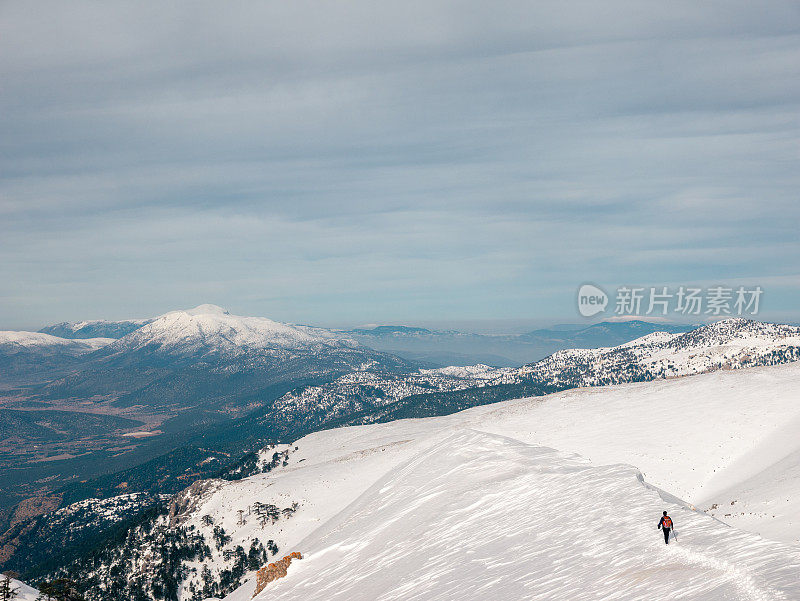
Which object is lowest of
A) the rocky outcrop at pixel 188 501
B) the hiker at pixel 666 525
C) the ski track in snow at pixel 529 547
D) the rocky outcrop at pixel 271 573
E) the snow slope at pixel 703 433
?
the rocky outcrop at pixel 188 501

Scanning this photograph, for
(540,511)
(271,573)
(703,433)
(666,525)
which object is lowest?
(703,433)

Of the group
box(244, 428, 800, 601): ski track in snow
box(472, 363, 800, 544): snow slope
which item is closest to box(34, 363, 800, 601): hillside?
box(244, 428, 800, 601): ski track in snow

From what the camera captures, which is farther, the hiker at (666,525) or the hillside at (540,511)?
the hiker at (666,525)

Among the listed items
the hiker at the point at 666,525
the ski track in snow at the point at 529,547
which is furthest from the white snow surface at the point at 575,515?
the hiker at the point at 666,525

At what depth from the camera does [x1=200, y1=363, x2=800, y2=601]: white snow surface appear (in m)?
25.0

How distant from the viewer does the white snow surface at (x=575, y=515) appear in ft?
81.9

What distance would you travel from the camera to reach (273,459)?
654 feet

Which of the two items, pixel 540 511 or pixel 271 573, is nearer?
pixel 540 511

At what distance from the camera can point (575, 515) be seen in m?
37.2

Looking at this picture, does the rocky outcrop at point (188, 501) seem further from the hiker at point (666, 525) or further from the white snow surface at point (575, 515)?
the hiker at point (666, 525)

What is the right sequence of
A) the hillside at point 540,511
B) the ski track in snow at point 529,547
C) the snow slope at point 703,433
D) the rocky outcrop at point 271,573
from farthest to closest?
1. the snow slope at point 703,433
2. the rocky outcrop at point 271,573
3. the hillside at point 540,511
4. the ski track in snow at point 529,547

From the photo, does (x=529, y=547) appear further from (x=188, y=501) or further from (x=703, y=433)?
(x=188, y=501)

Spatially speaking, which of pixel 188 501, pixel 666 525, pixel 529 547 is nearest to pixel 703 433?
pixel 529 547

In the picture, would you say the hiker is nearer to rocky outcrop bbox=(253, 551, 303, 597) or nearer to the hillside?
the hillside
